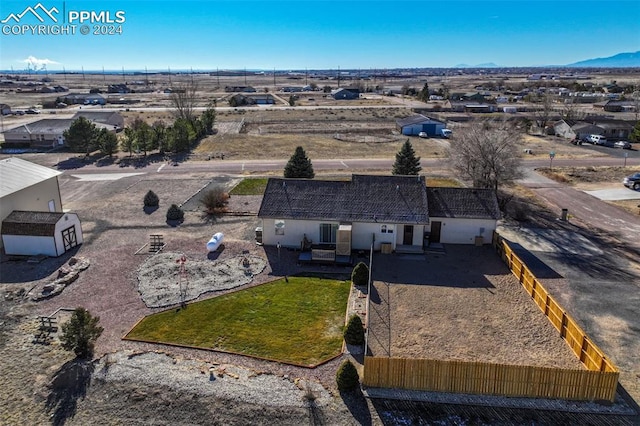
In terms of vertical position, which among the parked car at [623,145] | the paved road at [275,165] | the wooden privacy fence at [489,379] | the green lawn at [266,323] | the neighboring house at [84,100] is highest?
the neighboring house at [84,100]

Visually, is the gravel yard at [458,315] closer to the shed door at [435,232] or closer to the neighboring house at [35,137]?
the shed door at [435,232]

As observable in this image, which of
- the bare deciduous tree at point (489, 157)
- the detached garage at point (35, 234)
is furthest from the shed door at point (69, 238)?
the bare deciduous tree at point (489, 157)

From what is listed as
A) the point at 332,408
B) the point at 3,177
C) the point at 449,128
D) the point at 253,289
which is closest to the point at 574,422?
the point at 332,408

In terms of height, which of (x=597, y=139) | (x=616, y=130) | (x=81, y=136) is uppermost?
(x=81, y=136)

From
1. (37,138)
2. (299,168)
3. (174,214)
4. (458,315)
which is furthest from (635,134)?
(37,138)

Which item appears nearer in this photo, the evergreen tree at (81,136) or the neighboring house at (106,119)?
the evergreen tree at (81,136)

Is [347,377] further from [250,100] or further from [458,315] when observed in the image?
[250,100]

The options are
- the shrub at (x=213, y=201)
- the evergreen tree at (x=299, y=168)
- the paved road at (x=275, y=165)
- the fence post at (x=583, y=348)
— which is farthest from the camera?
the paved road at (x=275, y=165)

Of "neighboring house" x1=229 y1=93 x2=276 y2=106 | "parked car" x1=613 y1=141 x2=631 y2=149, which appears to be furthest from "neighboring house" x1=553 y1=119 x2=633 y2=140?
"neighboring house" x1=229 y1=93 x2=276 y2=106
